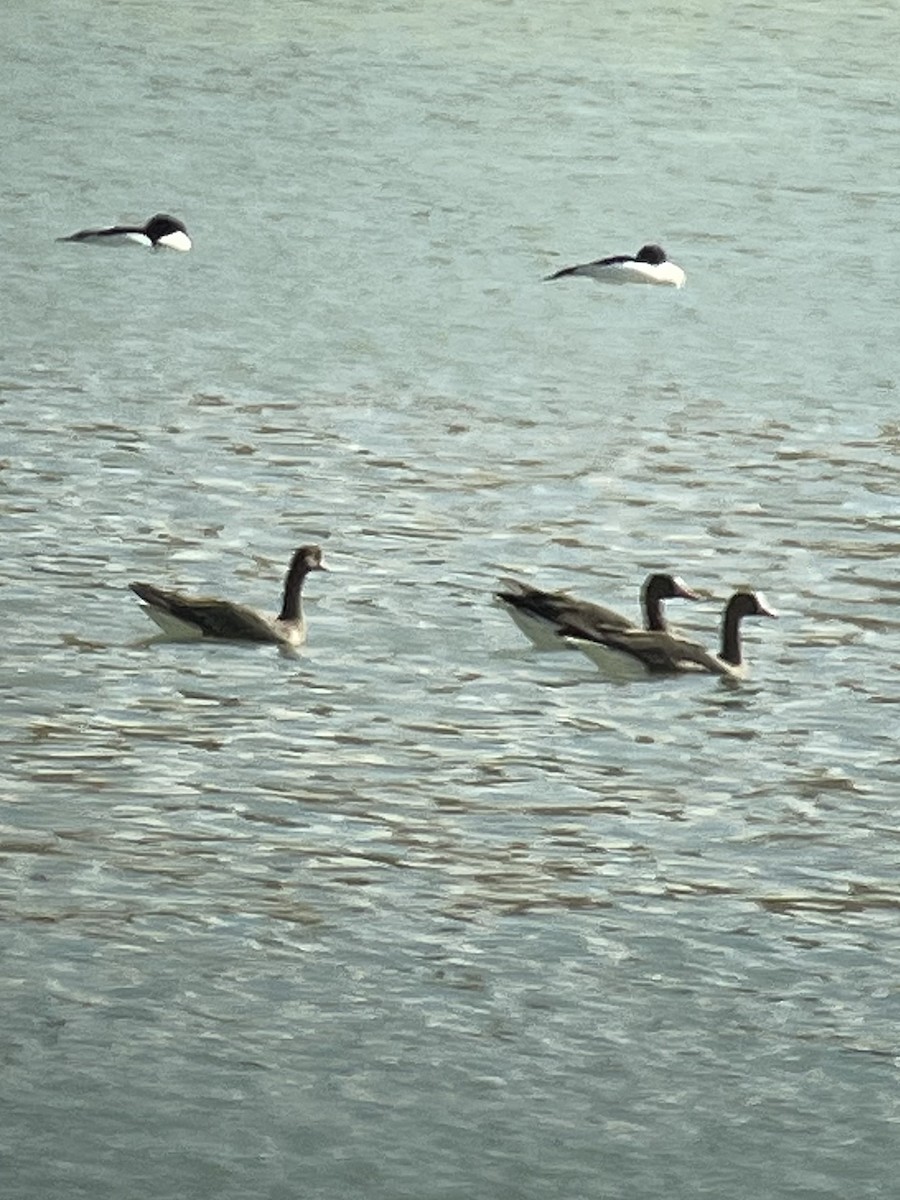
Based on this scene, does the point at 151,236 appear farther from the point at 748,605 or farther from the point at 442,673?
the point at 442,673

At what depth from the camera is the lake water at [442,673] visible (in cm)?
862

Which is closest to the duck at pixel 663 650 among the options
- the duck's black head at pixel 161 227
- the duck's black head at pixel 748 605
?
the duck's black head at pixel 748 605

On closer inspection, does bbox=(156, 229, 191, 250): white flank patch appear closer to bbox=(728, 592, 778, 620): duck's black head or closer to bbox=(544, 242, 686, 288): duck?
bbox=(544, 242, 686, 288): duck

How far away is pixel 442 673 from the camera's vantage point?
13.2m

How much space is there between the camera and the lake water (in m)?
8.62

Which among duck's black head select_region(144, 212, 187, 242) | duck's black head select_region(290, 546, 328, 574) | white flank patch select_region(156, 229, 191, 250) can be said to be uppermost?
duck's black head select_region(290, 546, 328, 574)

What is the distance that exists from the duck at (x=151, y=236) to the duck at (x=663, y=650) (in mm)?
10628

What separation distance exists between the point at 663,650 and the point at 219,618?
72.3 inches

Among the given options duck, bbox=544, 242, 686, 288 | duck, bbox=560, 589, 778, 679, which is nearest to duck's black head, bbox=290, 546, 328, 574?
duck, bbox=560, 589, 778, 679

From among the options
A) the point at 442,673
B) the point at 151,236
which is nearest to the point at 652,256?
the point at 151,236

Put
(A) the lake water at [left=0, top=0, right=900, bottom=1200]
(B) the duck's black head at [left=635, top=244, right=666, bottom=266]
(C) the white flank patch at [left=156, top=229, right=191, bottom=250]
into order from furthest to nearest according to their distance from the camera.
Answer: (C) the white flank patch at [left=156, top=229, right=191, bottom=250]
(B) the duck's black head at [left=635, top=244, right=666, bottom=266]
(A) the lake water at [left=0, top=0, right=900, bottom=1200]

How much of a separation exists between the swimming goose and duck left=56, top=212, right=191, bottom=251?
1020cm

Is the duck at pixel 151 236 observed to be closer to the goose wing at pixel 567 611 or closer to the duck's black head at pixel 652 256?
the duck's black head at pixel 652 256

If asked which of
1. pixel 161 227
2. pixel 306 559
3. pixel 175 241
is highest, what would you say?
pixel 306 559
